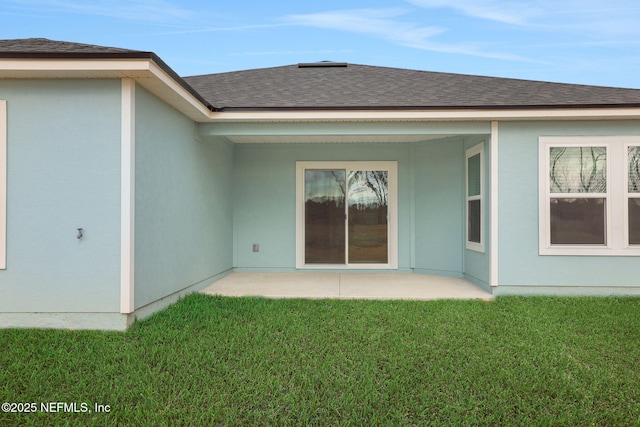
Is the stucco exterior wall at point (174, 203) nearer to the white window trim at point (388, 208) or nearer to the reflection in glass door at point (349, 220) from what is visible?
the white window trim at point (388, 208)

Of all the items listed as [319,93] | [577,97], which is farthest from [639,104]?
[319,93]

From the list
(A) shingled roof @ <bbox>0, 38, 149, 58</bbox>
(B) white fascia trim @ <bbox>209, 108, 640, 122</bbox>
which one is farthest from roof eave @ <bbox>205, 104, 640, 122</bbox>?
(A) shingled roof @ <bbox>0, 38, 149, 58</bbox>

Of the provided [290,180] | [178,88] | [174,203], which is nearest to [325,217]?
[290,180]

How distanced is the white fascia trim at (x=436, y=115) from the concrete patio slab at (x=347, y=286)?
274 cm

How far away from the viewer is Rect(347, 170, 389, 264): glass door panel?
8.13 metres

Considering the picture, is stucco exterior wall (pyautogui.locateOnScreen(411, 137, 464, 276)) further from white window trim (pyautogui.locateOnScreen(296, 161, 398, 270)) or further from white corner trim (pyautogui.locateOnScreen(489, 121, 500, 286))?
white corner trim (pyautogui.locateOnScreen(489, 121, 500, 286))

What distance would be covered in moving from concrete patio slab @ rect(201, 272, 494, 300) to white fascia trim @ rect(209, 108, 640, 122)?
8.98 ft

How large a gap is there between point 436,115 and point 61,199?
504 centimetres

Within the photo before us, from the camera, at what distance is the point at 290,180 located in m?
8.20

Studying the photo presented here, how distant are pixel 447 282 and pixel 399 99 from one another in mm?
3365

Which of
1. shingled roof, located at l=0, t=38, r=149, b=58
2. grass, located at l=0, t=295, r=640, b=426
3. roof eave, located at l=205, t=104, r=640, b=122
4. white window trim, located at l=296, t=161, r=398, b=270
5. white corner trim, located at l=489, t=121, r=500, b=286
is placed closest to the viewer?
grass, located at l=0, t=295, r=640, b=426

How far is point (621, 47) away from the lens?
1179 centimetres

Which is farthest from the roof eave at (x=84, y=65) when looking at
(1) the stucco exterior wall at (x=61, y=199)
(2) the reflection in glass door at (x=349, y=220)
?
(2) the reflection in glass door at (x=349, y=220)

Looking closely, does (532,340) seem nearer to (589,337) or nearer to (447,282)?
(589,337)
